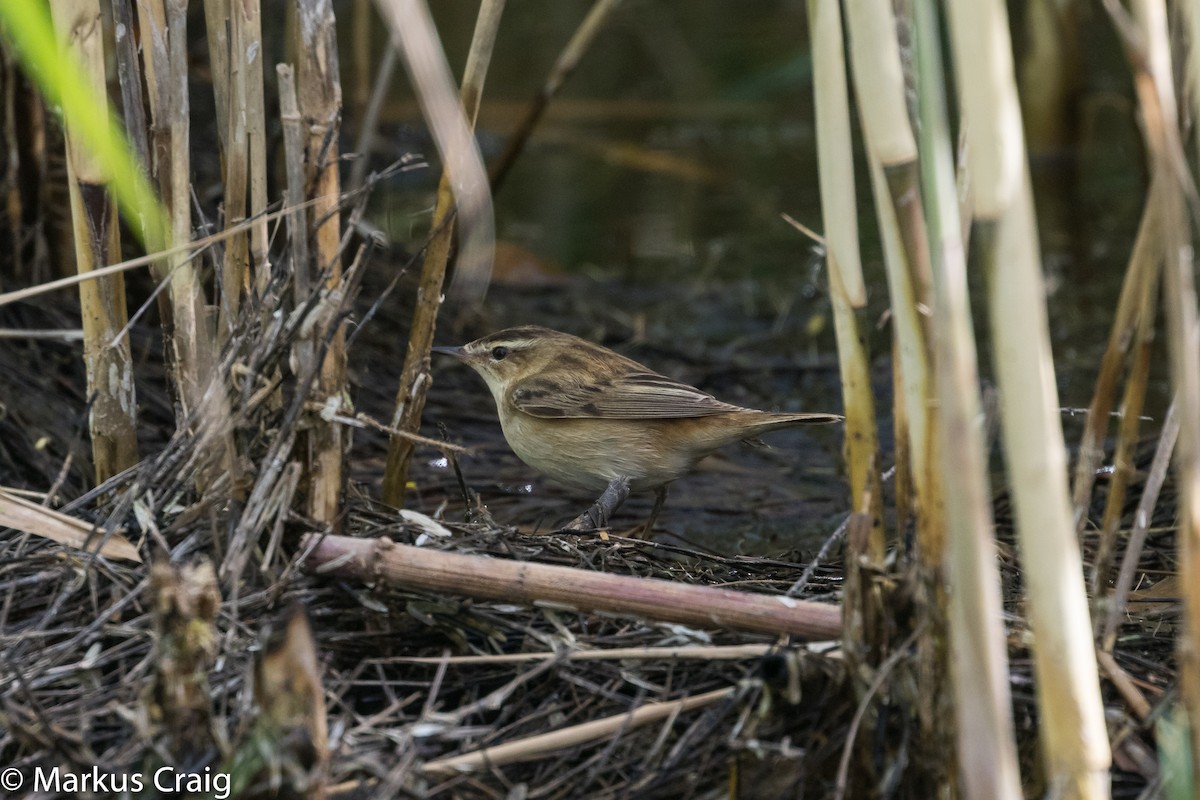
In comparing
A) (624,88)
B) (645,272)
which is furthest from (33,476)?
(624,88)

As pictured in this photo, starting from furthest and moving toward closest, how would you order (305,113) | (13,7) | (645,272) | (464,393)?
(645,272) < (464,393) < (305,113) < (13,7)

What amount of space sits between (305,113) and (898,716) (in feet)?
6.65

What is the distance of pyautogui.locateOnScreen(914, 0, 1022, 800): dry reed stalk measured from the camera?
7.10 ft

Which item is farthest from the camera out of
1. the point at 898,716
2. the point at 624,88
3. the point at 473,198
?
the point at 624,88

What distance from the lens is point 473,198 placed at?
2.06 meters

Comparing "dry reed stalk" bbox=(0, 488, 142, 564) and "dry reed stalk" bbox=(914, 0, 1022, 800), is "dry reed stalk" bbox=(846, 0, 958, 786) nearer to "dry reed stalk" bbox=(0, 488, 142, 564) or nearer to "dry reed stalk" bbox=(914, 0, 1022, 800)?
"dry reed stalk" bbox=(914, 0, 1022, 800)

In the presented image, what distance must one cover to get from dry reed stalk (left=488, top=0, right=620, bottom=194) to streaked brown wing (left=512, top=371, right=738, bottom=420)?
189 cm

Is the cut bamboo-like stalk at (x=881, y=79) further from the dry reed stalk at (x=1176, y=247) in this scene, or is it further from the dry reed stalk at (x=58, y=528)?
the dry reed stalk at (x=58, y=528)

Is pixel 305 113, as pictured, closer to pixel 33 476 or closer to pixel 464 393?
pixel 33 476

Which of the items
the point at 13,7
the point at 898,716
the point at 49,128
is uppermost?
the point at 13,7

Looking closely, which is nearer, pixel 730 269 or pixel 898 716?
pixel 898 716

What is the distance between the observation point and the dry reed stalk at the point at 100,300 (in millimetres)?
3584

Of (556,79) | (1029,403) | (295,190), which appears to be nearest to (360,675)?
(295,190)

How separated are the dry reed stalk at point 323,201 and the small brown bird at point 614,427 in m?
1.86
